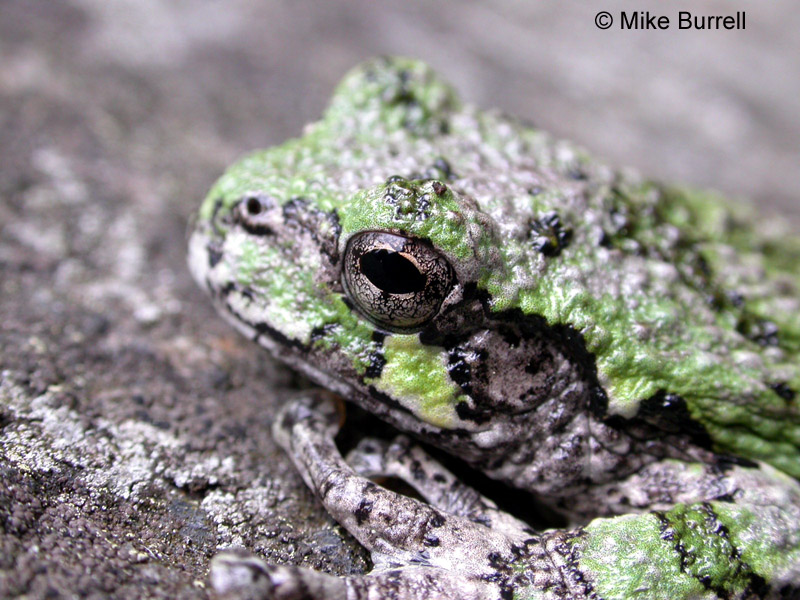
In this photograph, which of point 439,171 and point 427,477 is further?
point 439,171

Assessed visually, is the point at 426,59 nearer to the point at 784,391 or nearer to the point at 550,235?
the point at 550,235

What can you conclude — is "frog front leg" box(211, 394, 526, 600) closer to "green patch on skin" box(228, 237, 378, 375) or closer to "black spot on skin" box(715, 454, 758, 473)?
"green patch on skin" box(228, 237, 378, 375)

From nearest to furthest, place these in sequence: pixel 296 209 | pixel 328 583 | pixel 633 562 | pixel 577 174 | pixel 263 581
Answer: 1. pixel 263 581
2. pixel 328 583
3. pixel 633 562
4. pixel 296 209
5. pixel 577 174

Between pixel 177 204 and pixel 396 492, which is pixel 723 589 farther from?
pixel 177 204

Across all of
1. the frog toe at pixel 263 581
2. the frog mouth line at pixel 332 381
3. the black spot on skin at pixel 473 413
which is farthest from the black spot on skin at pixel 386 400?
the frog toe at pixel 263 581

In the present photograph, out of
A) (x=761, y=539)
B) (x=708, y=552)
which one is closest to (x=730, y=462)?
(x=761, y=539)

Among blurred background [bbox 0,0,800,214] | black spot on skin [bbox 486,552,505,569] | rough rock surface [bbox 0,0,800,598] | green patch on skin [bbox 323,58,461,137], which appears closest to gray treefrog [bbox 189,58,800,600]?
black spot on skin [bbox 486,552,505,569]
